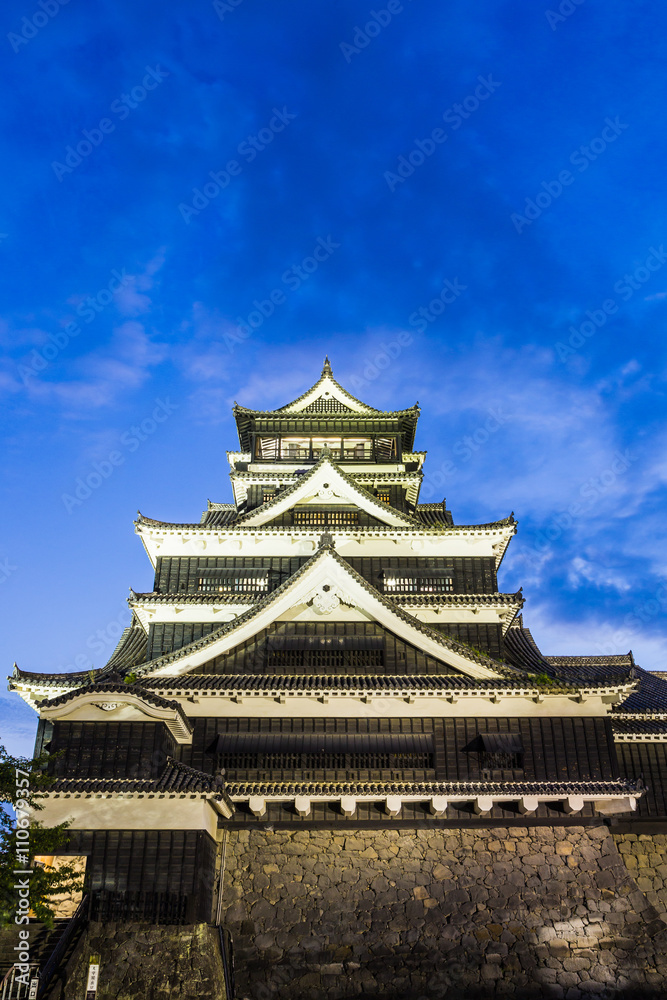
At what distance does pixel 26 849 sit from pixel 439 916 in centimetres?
908

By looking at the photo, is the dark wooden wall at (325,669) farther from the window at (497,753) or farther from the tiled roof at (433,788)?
the tiled roof at (433,788)

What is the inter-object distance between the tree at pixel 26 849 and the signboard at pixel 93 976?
4.48 feet

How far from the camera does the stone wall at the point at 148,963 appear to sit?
14109mm

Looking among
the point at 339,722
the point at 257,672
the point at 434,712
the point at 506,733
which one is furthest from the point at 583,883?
the point at 257,672

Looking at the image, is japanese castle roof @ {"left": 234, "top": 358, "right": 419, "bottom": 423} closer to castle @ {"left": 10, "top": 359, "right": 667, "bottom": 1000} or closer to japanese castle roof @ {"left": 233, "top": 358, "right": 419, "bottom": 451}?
japanese castle roof @ {"left": 233, "top": 358, "right": 419, "bottom": 451}

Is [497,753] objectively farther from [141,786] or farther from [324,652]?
[141,786]

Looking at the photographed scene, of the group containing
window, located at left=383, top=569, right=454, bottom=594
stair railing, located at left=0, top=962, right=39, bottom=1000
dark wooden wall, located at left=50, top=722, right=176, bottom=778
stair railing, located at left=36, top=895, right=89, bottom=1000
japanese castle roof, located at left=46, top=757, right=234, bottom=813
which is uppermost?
window, located at left=383, top=569, right=454, bottom=594

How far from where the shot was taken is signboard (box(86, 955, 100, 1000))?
45.9ft

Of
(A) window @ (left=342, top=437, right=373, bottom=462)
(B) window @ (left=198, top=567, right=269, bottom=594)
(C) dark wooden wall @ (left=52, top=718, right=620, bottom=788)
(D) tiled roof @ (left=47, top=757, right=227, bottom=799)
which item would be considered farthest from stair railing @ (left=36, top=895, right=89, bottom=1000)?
(A) window @ (left=342, top=437, right=373, bottom=462)

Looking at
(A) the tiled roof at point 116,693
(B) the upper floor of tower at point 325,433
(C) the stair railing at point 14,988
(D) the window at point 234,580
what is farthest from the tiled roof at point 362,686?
(B) the upper floor of tower at point 325,433

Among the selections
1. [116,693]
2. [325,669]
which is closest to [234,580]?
[325,669]

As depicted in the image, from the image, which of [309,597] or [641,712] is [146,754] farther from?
[641,712]

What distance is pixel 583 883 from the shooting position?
17125mm

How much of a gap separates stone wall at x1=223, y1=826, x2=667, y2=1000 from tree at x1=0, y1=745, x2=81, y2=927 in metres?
4.20
